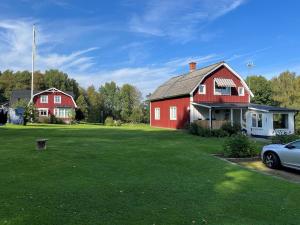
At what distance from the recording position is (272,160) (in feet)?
43.1

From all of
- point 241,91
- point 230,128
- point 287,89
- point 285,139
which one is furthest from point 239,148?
point 287,89

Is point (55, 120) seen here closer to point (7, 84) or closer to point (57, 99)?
point (57, 99)

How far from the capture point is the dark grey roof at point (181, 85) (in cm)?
3462

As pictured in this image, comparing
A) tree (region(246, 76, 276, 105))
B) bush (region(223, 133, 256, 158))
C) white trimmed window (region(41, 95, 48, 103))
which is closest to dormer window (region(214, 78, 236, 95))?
bush (region(223, 133, 256, 158))

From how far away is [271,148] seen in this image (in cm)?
1338

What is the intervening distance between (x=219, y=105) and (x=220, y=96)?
3813 mm

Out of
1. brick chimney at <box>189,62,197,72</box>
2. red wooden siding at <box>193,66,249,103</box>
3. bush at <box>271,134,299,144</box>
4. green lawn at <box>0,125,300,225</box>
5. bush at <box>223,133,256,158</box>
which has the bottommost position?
green lawn at <box>0,125,300,225</box>

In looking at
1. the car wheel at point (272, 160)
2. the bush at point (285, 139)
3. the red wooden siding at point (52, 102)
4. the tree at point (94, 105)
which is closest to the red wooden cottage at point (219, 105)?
the bush at point (285, 139)

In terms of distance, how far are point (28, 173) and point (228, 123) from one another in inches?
876

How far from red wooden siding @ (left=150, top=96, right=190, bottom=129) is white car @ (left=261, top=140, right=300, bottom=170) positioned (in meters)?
20.7

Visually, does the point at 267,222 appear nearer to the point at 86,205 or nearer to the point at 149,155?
the point at 86,205

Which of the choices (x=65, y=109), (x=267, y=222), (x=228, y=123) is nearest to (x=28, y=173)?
(x=267, y=222)

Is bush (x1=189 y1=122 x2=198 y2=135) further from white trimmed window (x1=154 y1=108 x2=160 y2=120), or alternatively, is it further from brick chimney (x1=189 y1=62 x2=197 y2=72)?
brick chimney (x1=189 y1=62 x2=197 y2=72)

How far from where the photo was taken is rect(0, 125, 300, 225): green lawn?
245 inches
